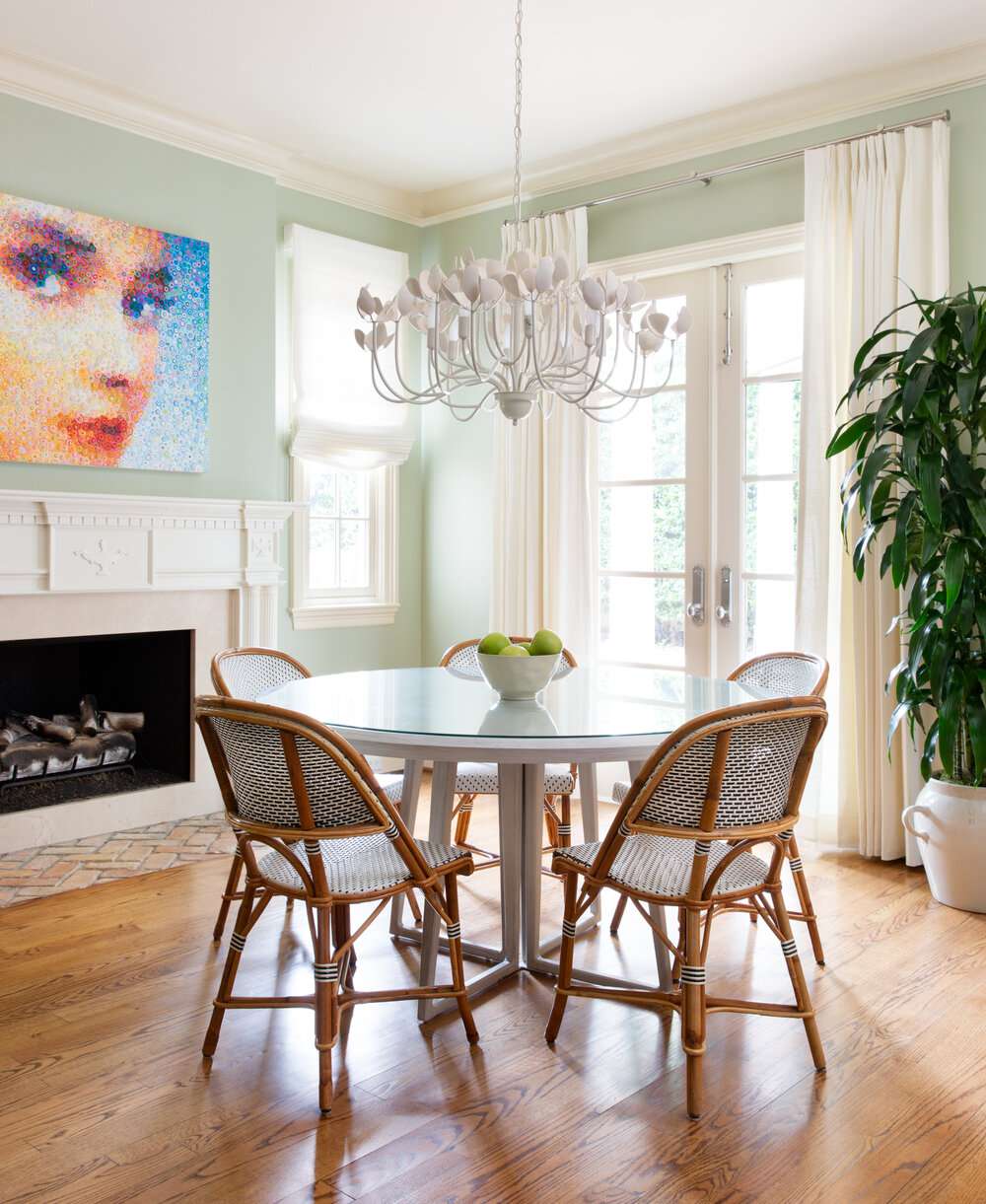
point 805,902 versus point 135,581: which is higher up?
point 135,581

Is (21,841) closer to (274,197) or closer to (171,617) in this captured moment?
(171,617)

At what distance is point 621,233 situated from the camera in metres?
4.76

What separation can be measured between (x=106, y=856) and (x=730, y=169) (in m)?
3.63

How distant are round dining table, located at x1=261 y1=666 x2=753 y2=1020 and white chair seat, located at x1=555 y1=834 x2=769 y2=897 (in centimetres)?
21

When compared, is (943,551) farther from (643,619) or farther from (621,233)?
(621,233)

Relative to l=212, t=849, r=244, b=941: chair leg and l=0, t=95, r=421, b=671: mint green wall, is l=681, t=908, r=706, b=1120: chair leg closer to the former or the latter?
l=212, t=849, r=244, b=941: chair leg

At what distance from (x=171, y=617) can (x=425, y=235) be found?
2506 mm

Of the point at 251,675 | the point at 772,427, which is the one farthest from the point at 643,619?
the point at 251,675

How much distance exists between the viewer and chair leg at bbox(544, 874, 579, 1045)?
2.37 m

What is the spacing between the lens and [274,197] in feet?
15.5

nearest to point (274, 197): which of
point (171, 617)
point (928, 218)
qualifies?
point (171, 617)

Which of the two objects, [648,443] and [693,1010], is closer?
[693,1010]

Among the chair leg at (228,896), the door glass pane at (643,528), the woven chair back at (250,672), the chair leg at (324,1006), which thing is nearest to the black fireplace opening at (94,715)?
the woven chair back at (250,672)

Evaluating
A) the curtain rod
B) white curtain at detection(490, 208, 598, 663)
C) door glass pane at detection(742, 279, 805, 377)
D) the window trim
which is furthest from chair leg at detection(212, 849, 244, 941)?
the curtain rod
